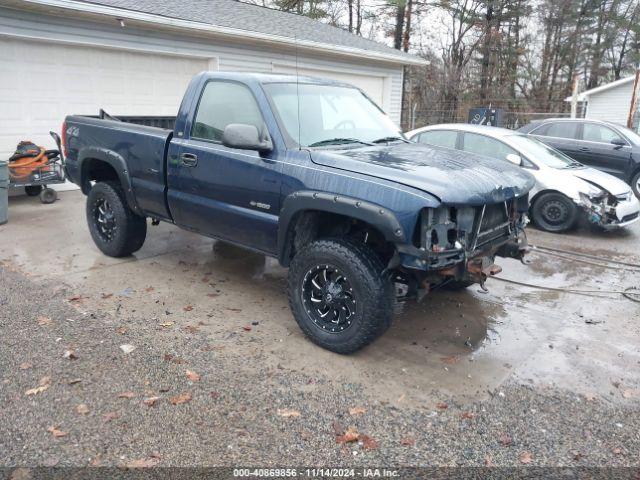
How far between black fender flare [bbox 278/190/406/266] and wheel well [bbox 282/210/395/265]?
4 centimetres

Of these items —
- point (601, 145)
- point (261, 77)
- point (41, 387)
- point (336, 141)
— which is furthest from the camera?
point (601, 145)

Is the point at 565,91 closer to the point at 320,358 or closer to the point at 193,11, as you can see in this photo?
the point at 193,11

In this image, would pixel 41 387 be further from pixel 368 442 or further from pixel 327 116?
pixel 327 116

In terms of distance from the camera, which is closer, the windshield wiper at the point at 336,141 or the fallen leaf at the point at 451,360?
the fallen leaf at the point at 451,360

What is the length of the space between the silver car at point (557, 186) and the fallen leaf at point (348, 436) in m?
5.36

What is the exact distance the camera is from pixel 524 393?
3.42 metres

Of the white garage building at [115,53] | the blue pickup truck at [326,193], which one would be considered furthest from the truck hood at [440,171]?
the white garage building at [115,53]

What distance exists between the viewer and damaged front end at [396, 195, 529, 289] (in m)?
3.35

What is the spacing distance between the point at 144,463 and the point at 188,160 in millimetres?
2781

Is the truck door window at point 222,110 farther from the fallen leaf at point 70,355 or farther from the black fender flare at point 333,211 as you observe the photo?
the fallen leaf at point 70,355

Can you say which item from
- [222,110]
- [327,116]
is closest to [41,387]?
[222,110]

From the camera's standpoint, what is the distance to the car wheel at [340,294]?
11.7 ft

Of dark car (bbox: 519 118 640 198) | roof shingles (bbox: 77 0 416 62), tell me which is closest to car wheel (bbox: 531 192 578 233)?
dark car (bbox: 519 118 640 198)

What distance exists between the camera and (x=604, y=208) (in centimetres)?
742
